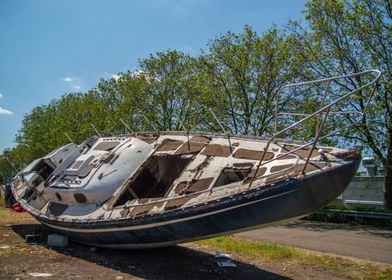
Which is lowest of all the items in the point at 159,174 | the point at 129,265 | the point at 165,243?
the point at 129,265

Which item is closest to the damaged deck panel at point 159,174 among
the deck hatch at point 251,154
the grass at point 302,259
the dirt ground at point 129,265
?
the deck hatch at point 251,154

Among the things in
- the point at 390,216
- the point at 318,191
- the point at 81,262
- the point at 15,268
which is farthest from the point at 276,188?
the point at 390,216

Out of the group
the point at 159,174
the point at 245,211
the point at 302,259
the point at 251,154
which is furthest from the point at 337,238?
the point at 245,211

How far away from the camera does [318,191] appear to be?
7320mm

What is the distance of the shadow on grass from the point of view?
8.77 m

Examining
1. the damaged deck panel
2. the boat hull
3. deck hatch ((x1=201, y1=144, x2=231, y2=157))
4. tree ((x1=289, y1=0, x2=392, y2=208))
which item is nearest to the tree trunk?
tree ((x1=289, y1=0, x2=392, y2=208))

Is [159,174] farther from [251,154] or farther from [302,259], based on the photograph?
[302,259]

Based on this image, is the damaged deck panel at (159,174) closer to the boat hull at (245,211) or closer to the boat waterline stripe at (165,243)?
the boat hull at (245,211)

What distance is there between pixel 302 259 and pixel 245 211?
3769mm

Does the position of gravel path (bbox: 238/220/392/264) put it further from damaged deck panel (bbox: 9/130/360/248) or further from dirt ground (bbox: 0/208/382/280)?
damaged deck panel (bbox: 9/130/360/248)

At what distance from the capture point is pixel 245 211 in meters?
7.54

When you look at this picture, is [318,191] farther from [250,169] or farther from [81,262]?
[81,262]

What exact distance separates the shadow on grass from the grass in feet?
3.14

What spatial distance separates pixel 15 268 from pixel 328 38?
64.2ft
